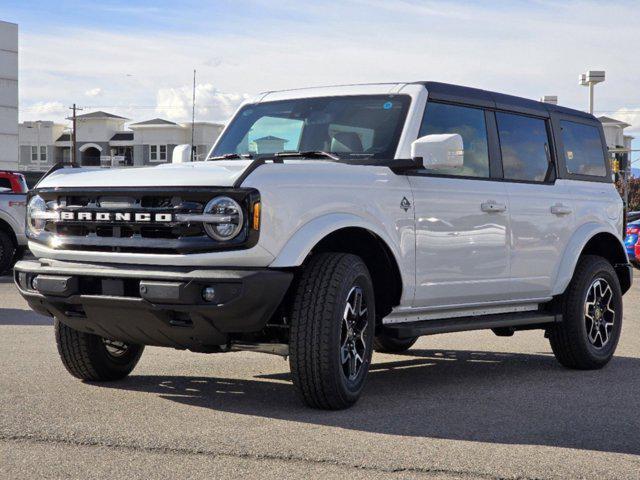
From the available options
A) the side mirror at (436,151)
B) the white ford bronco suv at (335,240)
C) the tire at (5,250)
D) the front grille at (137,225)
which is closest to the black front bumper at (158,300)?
the white ford bronco suv at (335,240)

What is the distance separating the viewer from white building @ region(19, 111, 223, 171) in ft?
303

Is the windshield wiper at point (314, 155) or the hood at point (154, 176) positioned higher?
the windshield wiper at point (314, 155)

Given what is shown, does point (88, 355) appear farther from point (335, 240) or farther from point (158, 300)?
point (335, 240)

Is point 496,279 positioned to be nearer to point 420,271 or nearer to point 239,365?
point 420,271

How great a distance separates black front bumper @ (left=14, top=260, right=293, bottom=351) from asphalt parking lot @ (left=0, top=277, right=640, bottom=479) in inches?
18.1

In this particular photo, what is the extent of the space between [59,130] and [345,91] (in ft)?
323

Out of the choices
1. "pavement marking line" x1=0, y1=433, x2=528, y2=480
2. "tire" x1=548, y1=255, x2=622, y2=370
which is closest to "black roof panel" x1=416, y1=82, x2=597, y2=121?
"tire" x1=548, y1=255, x2=622, y2=370

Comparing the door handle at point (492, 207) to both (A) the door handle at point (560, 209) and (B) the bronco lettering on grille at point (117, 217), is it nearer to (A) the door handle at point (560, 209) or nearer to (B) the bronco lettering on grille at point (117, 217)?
(A) the door handle at point (560, 209)

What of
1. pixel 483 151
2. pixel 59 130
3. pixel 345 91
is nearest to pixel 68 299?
pixel 345 91

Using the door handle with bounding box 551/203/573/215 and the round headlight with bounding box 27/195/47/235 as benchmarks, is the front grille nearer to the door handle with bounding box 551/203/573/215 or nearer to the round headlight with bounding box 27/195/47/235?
the round headlight with bounding box 27/195/47/235

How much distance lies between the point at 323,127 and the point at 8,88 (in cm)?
Answer: 5838

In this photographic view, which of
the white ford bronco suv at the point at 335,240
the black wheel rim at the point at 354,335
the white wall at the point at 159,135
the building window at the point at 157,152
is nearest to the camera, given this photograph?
the white ford bronco suv at the point at 335,240

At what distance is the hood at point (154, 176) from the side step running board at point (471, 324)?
1487 mm

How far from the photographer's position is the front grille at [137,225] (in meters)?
6.12
